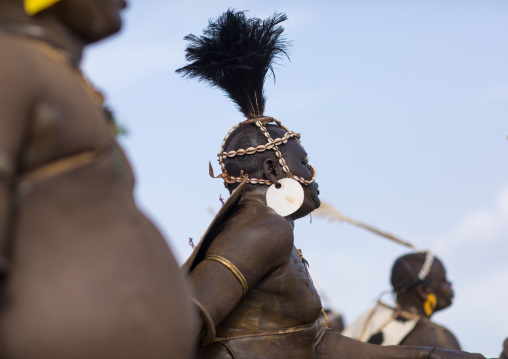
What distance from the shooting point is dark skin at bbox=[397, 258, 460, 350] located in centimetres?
880

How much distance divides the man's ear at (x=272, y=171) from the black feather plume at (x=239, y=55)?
0.43m

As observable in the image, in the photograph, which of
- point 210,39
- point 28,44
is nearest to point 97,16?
point 28,44

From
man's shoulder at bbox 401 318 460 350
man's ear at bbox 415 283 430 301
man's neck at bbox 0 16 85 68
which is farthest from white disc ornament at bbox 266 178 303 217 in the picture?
man's ear at bbox 415 283 430 301

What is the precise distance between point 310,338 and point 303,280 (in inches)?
13.4

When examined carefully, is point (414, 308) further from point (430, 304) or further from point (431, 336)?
point (431, 336)

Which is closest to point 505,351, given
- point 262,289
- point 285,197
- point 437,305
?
point 437,305

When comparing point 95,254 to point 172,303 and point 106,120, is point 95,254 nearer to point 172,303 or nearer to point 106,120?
point 172,303

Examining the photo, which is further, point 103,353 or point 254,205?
point 254,205

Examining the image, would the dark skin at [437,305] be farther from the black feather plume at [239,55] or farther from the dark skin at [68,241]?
the dark skin at [68,241]

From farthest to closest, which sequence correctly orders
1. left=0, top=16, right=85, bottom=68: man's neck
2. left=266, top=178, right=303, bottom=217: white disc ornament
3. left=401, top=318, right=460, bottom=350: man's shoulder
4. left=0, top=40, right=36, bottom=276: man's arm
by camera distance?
left=401, top=318, right=460, bottom=350: man's shoulder
left=266, top=178, right=303, bottom=217: white disc ornament
left=0, top=16, right=85, bottom=68: man's neck
left=0, top=40, right=36, bottom=276: man's arm

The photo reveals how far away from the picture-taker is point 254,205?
4.93 m

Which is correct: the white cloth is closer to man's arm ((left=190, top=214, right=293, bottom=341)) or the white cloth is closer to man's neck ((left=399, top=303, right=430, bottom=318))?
man's neck ((left=399, top=303, right=430, bottom=318))

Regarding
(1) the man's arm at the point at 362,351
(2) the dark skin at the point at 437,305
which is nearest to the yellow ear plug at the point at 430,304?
(2) the dark skin at the point at 437,305

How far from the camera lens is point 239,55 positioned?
17.9 feet
